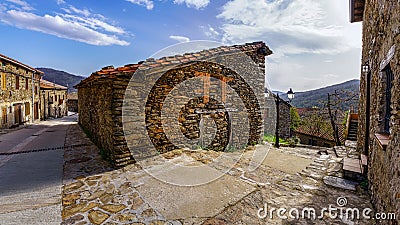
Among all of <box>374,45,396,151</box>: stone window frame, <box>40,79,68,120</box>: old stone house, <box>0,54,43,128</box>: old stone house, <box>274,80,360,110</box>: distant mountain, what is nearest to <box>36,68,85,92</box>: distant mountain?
<box>40,79,68,120</box>: old stone house

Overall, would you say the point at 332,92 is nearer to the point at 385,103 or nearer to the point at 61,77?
the point at 385,103

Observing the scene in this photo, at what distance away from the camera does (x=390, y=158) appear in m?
2.43

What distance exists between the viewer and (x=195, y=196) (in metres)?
3.28

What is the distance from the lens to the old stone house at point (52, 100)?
21.5m

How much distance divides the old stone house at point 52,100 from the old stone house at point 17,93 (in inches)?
108

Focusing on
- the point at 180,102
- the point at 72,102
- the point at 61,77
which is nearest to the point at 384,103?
the point at 180,102

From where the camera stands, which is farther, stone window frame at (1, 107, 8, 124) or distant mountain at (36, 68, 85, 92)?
distant mountain at (36, 68, 85, 92)

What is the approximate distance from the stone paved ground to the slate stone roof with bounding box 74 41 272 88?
2164 millimetres

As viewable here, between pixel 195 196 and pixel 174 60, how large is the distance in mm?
3687

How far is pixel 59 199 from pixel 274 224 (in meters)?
3.25

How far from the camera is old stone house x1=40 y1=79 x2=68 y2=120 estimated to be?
21547 mm

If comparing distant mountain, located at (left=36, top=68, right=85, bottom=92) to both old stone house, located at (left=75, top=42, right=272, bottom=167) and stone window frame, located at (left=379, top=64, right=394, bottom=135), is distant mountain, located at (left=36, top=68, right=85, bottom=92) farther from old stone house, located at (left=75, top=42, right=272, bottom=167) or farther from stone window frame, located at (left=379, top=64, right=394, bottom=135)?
stone window frame, located at (left=379, top=64, right=394, bottom=135)

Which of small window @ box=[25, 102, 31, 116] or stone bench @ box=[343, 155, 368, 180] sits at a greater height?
small window @ box=[25, 102, 31, 116]

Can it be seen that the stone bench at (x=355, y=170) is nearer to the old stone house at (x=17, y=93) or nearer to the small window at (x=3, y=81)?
the old stone house at (x=17, y=93)
